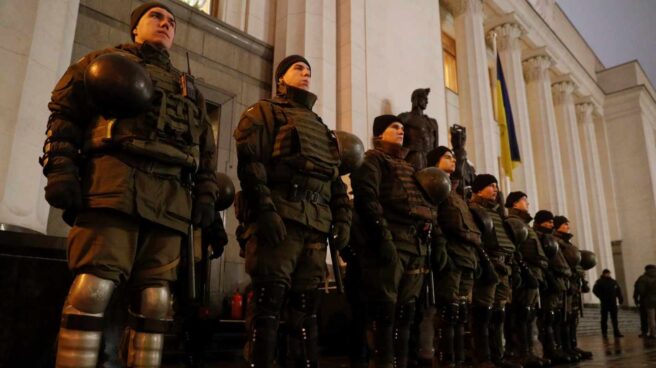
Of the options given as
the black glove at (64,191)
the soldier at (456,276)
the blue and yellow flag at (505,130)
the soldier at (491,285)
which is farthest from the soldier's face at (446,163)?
the blue and yellow flag at (505,130)

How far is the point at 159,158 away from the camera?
2.43 m

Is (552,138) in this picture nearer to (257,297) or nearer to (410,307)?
(410,307)

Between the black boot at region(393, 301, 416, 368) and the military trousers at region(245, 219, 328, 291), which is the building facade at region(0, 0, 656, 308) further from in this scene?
the black boot at region(393, 301, 416, 368)

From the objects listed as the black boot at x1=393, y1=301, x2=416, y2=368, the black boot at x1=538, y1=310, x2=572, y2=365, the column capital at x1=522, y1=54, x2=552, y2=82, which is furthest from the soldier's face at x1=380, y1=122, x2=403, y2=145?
the column capital at x1=522, y1=54, x2=552, y2=82

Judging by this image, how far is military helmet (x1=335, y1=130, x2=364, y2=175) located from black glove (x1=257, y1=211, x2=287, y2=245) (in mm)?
884

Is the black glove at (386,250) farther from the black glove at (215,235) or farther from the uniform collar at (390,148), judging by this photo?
the black glove at (215,235)

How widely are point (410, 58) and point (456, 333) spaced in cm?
676

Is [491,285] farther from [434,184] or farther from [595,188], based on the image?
[595,188]

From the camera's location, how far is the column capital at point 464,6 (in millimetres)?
14359

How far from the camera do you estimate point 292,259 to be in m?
2.93

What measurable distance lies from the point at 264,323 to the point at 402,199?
67.9 inches

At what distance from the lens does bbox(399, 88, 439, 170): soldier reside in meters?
7.86

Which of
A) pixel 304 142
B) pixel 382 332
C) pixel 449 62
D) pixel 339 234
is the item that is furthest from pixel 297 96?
pixel 449 62

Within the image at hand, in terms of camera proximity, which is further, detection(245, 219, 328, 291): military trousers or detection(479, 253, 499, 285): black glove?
detection(479, 253, 499, 285): black glove
